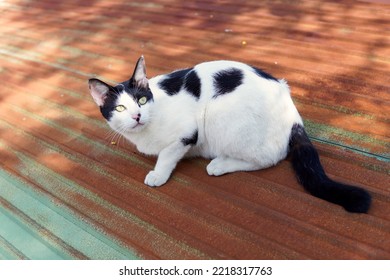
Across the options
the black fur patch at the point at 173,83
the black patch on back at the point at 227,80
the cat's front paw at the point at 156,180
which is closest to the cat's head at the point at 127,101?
the black fur patch at the point at 173,83

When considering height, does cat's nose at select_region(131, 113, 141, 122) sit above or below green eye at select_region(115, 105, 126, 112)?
below

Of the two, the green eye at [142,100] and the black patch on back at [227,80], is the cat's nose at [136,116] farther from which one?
the black patch on back at [227,80]

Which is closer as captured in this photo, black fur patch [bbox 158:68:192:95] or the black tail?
the black tail

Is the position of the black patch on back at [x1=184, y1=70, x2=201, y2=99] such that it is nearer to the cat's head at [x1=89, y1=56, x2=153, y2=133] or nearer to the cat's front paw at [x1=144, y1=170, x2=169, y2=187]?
the cat's head at [x1=89, y1=56, x2=153, y2=133]

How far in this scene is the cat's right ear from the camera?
Result: 218 centimetres

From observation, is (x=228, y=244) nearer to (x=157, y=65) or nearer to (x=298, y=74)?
(x=298, y=74)

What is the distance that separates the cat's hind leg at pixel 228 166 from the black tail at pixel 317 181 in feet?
0.80

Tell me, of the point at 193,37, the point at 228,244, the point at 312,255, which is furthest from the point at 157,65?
the point at 312,255

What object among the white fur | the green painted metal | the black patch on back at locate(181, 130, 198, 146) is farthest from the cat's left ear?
the green painted metal

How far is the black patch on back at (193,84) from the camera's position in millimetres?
2379

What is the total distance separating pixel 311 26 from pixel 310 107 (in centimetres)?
134

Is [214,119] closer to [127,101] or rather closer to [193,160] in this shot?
[193,160]

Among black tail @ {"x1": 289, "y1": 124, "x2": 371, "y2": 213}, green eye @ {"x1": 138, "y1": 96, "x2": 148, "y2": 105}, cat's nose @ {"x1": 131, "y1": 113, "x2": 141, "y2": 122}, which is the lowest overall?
black tail @ {"x1": 289, "y1": 124, "x2": 371, "y2": 213}

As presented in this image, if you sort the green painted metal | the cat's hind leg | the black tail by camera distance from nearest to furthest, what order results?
the black tail → the green painted metal → the cat's hind leg
